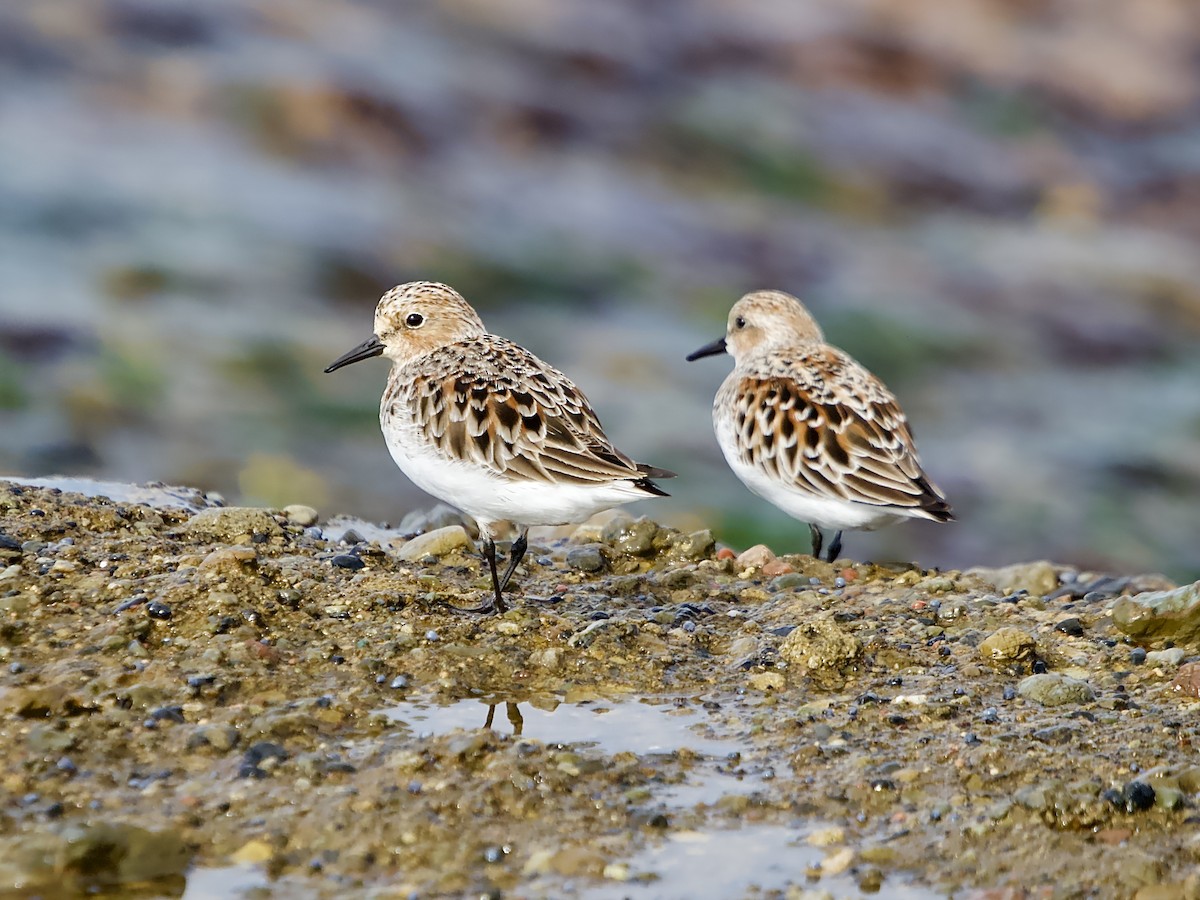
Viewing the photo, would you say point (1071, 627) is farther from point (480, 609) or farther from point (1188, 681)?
point (480, 609)

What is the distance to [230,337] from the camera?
9906mm

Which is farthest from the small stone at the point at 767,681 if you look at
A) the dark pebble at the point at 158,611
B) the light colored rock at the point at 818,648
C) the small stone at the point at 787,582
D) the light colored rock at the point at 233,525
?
the light colored rock at the point at 233,525

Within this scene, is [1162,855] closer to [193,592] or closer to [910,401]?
[193,592]

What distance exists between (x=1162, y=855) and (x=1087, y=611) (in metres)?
1.89

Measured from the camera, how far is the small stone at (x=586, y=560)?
5.49m

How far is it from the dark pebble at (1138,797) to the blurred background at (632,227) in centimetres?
551

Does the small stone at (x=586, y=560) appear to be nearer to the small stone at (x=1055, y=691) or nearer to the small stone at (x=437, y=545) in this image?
the small stone at (x=437, y=545)

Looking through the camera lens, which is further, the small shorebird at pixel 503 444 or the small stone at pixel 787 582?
the small stone at pixel 787 582

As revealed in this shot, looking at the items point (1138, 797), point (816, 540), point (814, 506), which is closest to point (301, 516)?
point (814, 506)

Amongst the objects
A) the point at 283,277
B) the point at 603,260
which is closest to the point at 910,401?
the point at 603,260

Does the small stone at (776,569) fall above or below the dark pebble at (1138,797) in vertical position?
above

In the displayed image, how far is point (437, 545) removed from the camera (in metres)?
5.57

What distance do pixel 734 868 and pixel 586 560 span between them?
2.32 metres

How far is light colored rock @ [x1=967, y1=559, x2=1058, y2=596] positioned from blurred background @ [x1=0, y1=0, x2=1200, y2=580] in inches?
122
